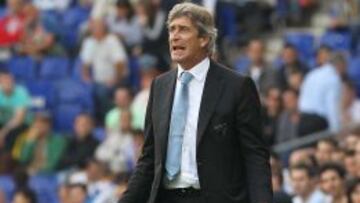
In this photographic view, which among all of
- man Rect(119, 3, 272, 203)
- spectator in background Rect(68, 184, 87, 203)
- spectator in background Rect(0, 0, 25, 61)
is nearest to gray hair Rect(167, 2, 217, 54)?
man Rect(119, 3, 272, 203)

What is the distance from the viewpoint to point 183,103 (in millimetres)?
6223

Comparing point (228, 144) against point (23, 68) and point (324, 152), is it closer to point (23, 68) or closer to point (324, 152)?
point (324, 152)

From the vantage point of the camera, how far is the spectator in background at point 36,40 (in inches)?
661

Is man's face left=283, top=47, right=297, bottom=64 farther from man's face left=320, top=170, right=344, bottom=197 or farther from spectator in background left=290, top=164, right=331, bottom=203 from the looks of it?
man's face left=320, top=170, right=344, bottom=197

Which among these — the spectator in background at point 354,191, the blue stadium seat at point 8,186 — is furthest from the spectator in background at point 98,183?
the spectator in background at point 354,191

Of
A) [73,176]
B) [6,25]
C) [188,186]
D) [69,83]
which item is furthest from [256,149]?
[6,25]

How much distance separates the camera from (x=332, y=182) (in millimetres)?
10227

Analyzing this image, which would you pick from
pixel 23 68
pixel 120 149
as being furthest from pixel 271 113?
pixel 23 68

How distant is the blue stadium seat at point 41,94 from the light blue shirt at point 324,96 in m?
3.38

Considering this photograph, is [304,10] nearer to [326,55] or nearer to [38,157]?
[326,55]

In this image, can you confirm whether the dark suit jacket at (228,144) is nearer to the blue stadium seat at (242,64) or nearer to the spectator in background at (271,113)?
the spectator in background at (271,113)

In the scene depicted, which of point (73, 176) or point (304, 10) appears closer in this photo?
point (73, 176)

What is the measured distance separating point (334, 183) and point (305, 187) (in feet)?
1.14

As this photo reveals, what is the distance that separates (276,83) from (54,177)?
267 cm
